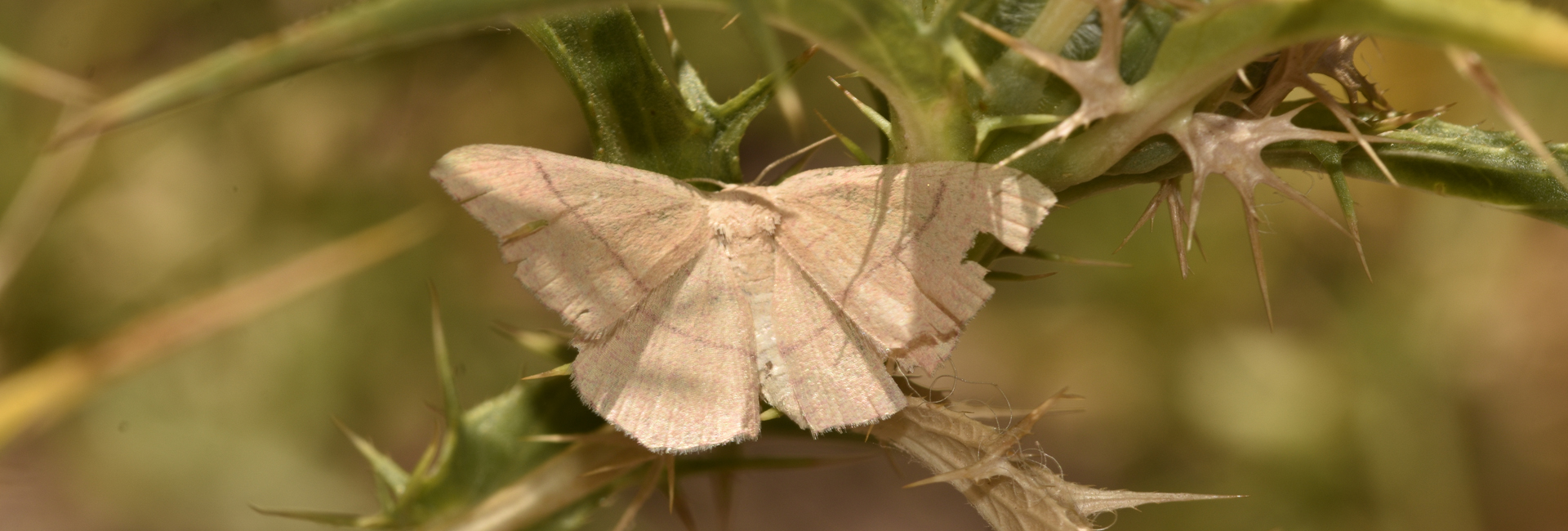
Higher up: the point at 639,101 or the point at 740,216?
the point at 639,101

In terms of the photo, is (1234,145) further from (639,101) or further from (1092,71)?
(639,101)

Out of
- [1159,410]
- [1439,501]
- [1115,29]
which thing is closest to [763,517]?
[1159,410]

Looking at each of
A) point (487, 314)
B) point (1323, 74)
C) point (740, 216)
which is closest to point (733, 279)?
point (740, 216)

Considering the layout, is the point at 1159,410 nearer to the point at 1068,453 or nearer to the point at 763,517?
the point at 1068,453

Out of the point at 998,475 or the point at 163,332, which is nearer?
the point at 998,475

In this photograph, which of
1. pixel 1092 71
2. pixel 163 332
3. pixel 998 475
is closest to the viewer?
pixel 1092 71

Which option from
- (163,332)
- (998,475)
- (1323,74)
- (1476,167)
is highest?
(1323,74)

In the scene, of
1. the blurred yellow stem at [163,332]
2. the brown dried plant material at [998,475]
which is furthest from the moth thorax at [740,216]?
the blurred yellow stem at [163,332]
